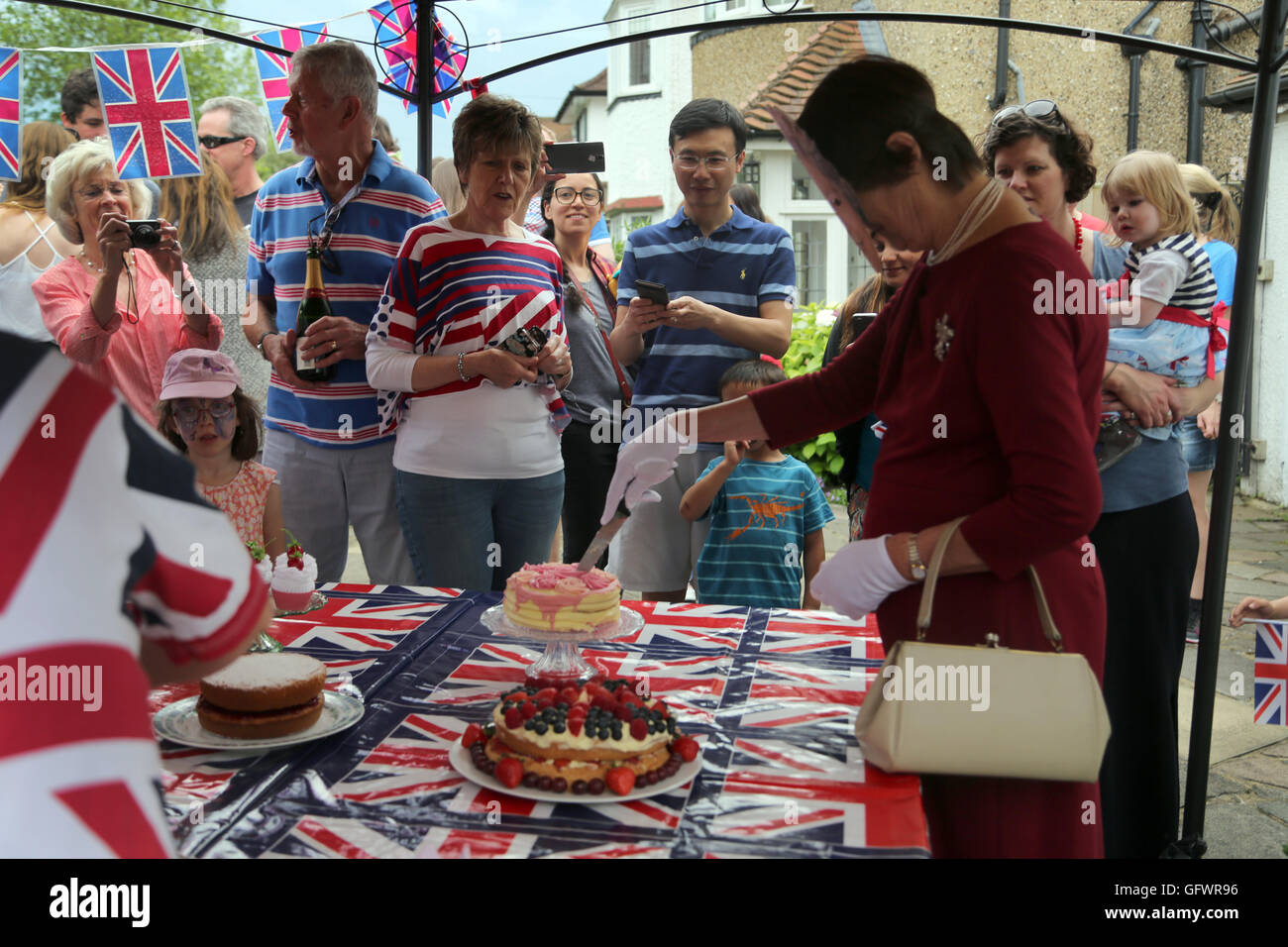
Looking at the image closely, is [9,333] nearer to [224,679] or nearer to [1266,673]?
[224,679]

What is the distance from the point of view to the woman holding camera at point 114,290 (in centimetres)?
352

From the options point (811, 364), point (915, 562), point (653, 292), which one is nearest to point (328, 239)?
point (653, 292)

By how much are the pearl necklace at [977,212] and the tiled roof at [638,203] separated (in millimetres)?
16519

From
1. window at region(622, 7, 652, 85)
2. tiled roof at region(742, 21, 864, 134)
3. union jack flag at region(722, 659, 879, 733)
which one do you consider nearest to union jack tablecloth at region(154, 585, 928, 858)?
union jack flag at region(722, 659, 879, 733)

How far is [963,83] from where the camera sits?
527 inches

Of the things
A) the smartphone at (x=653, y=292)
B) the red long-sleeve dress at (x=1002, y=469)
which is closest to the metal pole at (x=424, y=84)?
the smartphone at (x=653, y=292)

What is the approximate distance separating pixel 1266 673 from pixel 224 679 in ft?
7.19

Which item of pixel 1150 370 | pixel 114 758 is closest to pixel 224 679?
pixel 114 758

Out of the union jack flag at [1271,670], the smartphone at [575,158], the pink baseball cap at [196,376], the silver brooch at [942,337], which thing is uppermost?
the smartphone at [575,158]

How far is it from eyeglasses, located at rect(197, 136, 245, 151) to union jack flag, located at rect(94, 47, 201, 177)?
0.85 meters

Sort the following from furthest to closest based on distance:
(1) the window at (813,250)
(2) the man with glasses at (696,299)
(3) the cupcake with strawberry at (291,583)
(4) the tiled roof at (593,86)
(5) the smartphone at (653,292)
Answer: (4) the tiled roof at (593,86)
(1) the window at (813,250)
(2) the man with glasses at (696,299)
(5) the smartphone at (653,292)
(3) the cupcake with strawberry at (291,583)

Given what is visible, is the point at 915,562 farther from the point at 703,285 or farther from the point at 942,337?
the point at 703,285

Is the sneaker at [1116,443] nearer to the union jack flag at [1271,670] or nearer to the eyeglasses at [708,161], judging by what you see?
the union jack flag at [1271,670]

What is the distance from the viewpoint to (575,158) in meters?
4.10
